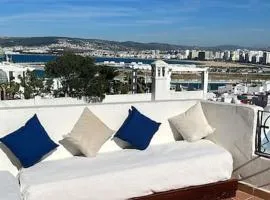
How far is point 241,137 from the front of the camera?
11.9 ft

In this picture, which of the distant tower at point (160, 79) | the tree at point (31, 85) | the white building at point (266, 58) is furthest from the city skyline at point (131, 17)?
the distant tower at point (160, 79)

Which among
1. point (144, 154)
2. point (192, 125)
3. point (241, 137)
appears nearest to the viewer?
point (144, 154)

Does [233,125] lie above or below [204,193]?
above

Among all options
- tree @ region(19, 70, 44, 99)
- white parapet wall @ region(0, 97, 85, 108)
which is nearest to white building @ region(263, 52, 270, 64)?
tree @ region(19, 70, 44, 99)

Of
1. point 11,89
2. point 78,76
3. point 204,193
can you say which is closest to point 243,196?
point 204,193

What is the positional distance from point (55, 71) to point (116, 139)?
470 inches

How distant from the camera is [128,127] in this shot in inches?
138

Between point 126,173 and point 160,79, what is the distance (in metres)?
6.44

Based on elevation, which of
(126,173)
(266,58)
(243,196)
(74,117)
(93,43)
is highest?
(93,43)

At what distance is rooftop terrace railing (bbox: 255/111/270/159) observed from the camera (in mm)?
3537

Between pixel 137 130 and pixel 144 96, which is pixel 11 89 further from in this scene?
pixel 137 130

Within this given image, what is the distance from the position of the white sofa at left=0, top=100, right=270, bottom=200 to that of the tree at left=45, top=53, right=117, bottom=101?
994 cm

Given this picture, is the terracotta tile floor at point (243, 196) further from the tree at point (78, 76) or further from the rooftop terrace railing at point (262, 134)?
the tree at point (78, 76)

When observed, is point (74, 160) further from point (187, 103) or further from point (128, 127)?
point (187, 103)
